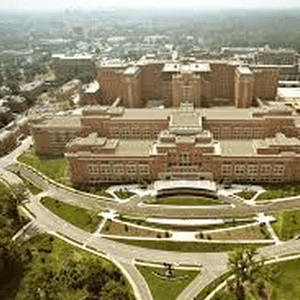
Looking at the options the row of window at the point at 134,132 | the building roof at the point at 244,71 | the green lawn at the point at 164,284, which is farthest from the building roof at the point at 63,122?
the green lawn at the point at 164,284

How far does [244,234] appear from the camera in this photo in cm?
9250

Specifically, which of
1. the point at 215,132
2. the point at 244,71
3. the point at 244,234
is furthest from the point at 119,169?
the point at 244,71

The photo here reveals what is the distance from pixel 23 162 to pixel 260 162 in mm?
81804

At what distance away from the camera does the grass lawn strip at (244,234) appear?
9132 centimetres

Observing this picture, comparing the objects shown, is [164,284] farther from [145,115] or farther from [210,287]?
[145,115]

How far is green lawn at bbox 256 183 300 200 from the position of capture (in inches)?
4218

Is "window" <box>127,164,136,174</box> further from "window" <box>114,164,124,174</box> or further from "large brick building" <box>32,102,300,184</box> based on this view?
"window" <box>114,164,124,174</box>

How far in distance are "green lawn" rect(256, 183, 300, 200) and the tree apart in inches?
1319

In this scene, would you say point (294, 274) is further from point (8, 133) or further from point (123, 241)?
point (8, 133)

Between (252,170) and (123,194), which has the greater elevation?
(252,170)

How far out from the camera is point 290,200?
10488 centimetres

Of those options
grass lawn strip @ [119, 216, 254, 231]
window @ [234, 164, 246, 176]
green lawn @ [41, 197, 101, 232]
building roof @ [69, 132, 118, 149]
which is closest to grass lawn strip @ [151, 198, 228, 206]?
grass lawn strip @ [119, 216, 254, 231]

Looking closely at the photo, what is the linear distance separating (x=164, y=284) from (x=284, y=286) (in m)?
24.0

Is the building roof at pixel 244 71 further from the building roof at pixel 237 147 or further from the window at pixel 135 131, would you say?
the window at pixel 135 131
